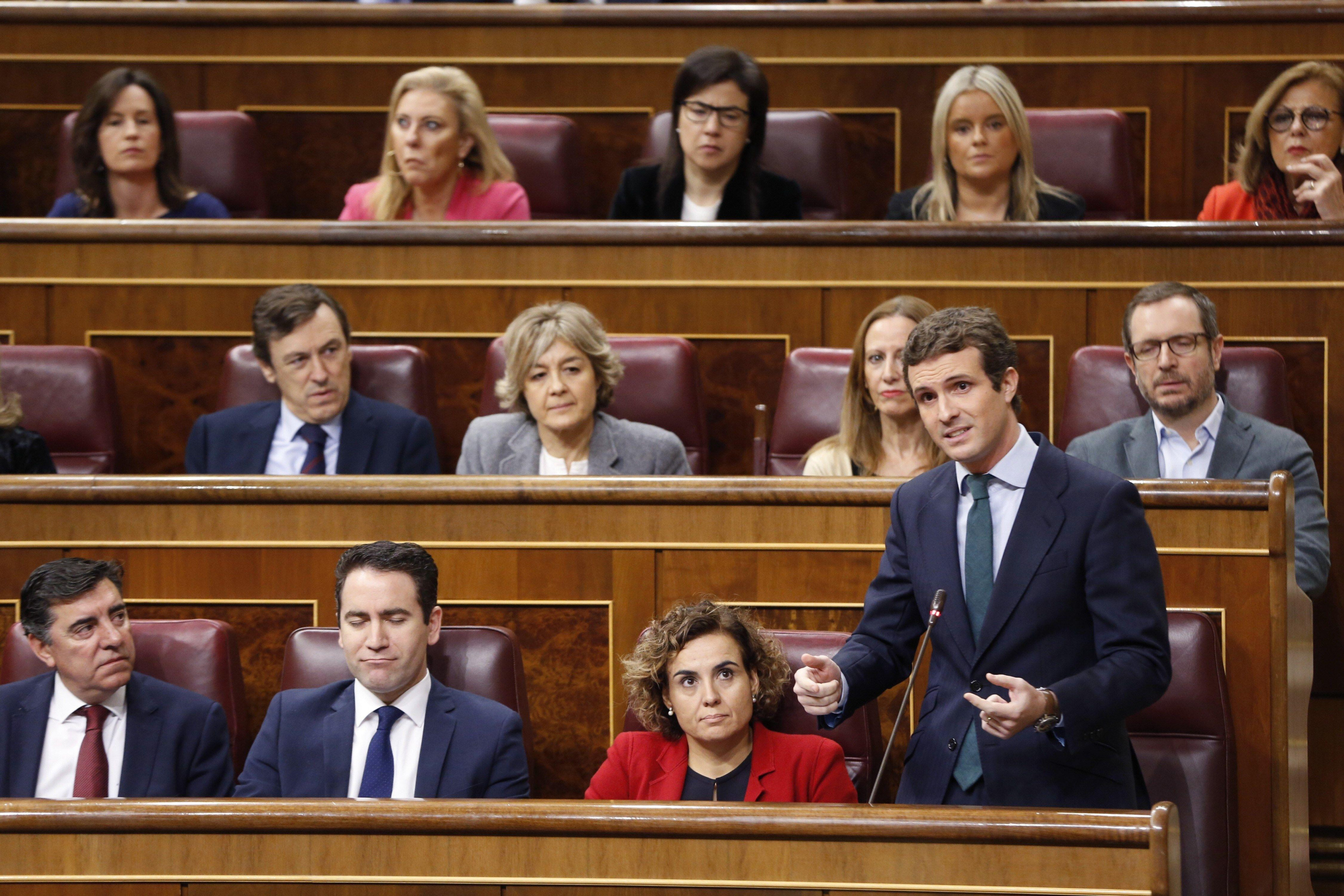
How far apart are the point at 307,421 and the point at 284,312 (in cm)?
11

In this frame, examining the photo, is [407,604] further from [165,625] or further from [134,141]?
[134,141]

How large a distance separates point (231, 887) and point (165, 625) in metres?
0.44

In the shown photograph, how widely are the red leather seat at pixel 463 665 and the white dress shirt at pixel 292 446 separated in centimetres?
37

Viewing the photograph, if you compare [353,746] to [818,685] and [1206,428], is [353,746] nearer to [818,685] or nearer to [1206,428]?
[818,685]

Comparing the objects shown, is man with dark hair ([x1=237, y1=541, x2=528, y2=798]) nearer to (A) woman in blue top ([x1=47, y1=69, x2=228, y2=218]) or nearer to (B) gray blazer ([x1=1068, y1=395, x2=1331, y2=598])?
(B) gray blazer ([x1=1068, y1=395, x2=1331, y2=598])

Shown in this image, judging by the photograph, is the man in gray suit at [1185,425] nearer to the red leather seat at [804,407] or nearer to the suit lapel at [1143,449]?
the suit lapel at [1143,449]

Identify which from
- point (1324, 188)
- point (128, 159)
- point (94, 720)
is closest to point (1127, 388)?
point (1324, 188)

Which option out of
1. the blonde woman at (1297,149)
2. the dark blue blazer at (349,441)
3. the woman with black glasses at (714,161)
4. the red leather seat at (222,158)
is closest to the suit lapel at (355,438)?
the dark blue blazer at (349,441)

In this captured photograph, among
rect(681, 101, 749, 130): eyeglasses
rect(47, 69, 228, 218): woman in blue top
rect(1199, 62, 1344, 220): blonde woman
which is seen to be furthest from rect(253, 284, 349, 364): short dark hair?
A: rect(1199, 62, 1344, 220): blonde woman

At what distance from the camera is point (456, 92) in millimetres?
1875

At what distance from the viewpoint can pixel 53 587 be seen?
1.22 meters

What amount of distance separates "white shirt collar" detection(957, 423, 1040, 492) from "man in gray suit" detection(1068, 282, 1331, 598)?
15.6 inches

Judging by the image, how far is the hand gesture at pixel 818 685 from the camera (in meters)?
1.00

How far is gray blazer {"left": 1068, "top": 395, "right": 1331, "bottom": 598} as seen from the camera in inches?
53.8
